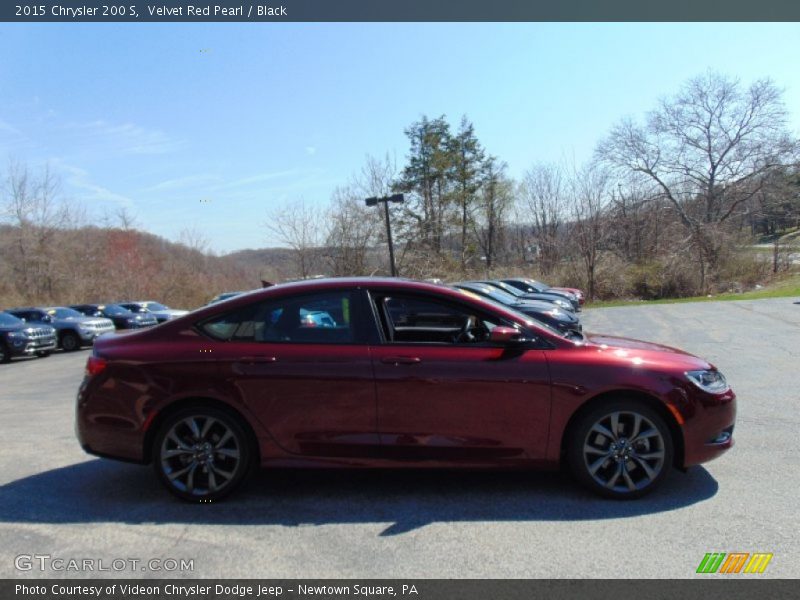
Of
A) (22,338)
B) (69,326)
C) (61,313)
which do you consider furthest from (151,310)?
(22,338)

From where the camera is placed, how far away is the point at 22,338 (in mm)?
18422

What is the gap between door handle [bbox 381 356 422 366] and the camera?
13.1 feet

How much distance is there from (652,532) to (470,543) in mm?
1137

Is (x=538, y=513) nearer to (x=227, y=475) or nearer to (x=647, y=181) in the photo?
(x=227, y=475)

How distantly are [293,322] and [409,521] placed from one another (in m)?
1.65

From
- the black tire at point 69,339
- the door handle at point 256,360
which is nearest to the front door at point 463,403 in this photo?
the door handle at point 256,360

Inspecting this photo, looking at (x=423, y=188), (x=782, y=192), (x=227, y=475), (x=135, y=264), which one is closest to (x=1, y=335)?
(x=227, y=475)

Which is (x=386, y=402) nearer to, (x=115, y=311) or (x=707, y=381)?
(x=707, y=381)

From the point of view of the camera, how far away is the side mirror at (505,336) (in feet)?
12.9

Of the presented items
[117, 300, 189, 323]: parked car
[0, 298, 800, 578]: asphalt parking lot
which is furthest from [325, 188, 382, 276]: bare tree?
[0, 298, 800, 578]: asphalt parking lot

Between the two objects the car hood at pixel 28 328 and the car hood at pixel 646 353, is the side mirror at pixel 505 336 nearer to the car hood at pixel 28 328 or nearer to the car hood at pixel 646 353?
the car hood at pixel 646 353

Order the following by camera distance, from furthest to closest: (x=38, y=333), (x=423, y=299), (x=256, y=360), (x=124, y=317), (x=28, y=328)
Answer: (x=124, y=317), (x=38, y=333), (x=28, y=328), (x=423, y=299), (x=256, y=360)

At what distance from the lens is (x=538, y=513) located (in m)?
3.76

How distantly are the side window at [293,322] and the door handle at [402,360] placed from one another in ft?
1.04
